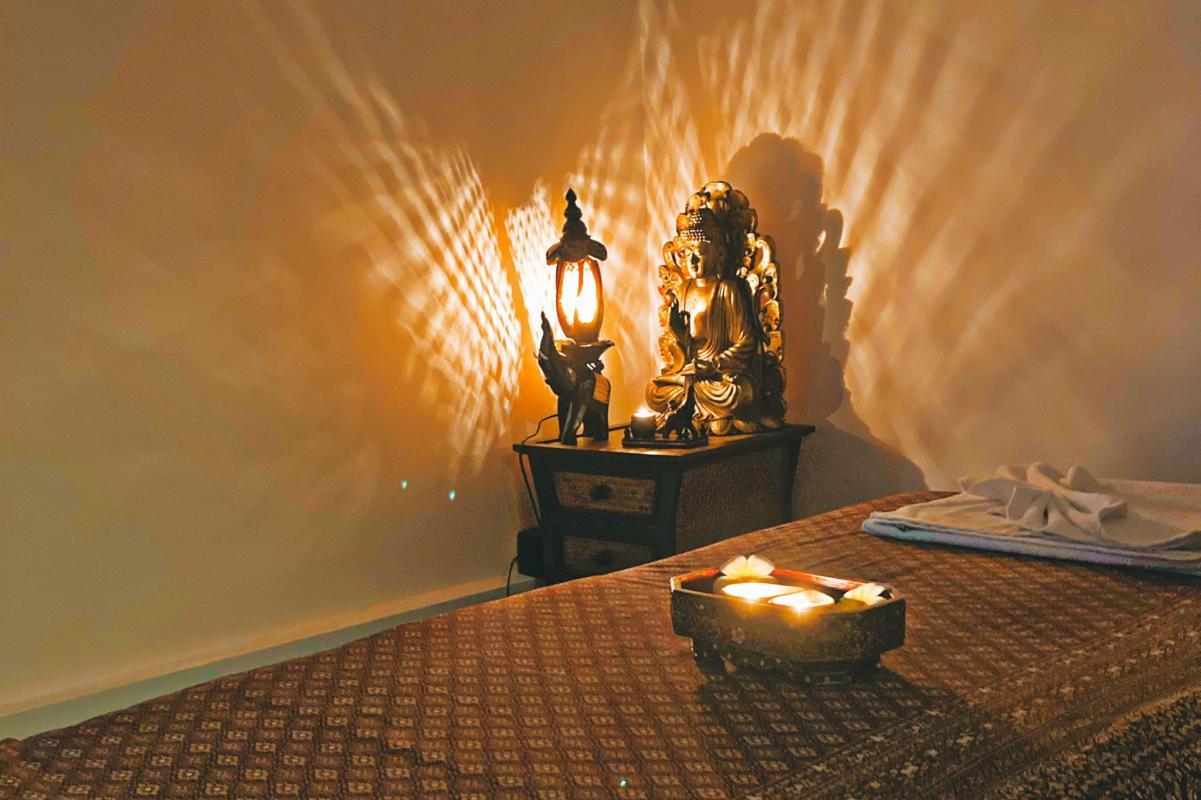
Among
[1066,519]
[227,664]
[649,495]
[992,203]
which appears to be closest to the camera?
[1066,519]

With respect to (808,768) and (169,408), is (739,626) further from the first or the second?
(169,408)

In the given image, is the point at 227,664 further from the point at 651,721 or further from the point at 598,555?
the point at 651,721

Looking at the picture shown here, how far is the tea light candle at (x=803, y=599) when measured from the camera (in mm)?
982

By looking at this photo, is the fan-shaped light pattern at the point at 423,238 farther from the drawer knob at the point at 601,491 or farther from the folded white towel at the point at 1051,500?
the folded white towel at the point at 1051,500

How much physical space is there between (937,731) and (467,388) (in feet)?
6.28

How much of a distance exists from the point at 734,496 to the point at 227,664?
1.14m

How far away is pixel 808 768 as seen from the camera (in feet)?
2.76

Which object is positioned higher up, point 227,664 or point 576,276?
point 576,276

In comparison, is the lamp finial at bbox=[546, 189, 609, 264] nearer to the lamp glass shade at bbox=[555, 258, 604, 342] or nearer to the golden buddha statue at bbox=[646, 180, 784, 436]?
the lamp glass shade at bbox=[555, 258, 604, 342]

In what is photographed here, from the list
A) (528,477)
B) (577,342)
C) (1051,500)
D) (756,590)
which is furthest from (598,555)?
(756,590)

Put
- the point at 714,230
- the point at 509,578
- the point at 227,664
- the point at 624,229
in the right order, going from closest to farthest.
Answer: the point at 227,664, the point at 714,230, the point at 509,578, the point at 624,229

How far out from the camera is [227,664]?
86.2 inches

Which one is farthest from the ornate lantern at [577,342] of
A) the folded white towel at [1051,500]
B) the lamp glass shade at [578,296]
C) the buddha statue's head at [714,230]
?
the folded white towel at [1051,500]

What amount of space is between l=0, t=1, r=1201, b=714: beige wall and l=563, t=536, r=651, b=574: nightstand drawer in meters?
0.29
